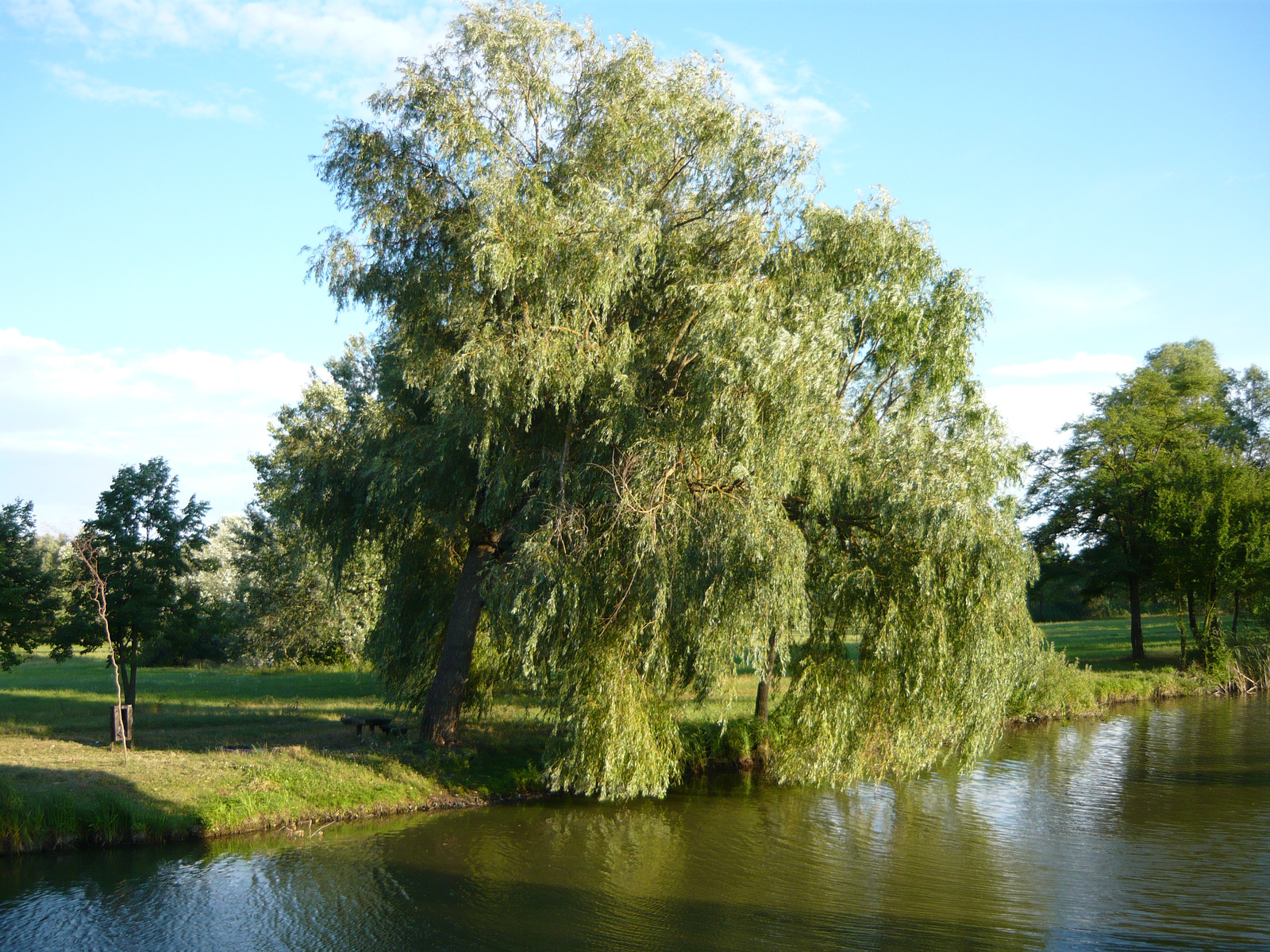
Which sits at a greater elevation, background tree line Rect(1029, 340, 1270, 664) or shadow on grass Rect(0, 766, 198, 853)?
background tree line Rect(1029, 340, 1270, 664)

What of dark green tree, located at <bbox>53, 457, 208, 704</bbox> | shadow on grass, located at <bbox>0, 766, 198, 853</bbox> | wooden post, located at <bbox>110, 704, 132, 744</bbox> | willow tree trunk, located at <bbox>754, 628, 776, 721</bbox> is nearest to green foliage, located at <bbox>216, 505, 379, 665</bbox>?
dark green tree, located at <bbox>53, 457, 208, 704</bbox>

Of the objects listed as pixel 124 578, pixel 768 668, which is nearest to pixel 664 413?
pixel 768 668

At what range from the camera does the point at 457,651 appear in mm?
16391

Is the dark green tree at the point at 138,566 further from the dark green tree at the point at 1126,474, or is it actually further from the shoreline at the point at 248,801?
the dark green tree at the point at 1126,474

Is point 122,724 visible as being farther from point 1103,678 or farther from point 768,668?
point 1103,678

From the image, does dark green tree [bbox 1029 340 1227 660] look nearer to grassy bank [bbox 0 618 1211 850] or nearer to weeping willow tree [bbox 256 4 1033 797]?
grassy bank [bbox 0 618 1211 850]

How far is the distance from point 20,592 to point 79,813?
5224mm

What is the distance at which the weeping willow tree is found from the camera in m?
13.2

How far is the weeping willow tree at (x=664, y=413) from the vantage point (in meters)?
13.2

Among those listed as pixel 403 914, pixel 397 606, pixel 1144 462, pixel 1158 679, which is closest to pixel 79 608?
pixel 397 606

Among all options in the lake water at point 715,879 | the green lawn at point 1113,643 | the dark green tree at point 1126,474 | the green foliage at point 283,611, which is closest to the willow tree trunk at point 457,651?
the lake water at point 715,879

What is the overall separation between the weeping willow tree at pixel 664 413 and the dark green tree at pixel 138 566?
442 cm

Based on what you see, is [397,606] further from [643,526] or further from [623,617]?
[643,526]

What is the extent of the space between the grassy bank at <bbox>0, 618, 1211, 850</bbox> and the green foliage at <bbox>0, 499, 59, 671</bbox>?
182cm
